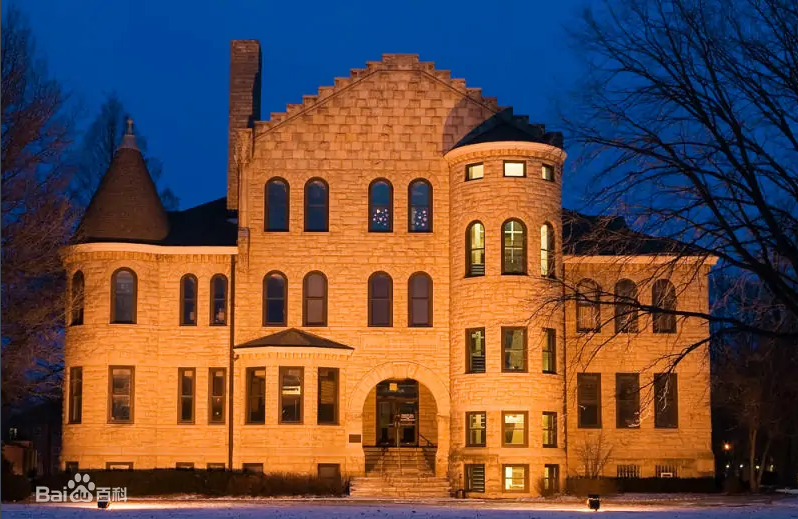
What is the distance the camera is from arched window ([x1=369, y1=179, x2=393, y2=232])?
4131cm

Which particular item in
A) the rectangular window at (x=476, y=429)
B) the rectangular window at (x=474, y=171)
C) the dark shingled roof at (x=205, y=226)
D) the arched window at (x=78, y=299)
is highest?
the rectangular window at (x=474, y=171)

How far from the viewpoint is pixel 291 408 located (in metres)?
40.1

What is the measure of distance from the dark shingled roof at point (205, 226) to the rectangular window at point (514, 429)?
10.7 meters

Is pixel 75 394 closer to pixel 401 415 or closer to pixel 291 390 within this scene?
pixel 291 390

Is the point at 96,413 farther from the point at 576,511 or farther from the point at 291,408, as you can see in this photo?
the point at 576,511

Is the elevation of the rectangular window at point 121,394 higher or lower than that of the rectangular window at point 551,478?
higher

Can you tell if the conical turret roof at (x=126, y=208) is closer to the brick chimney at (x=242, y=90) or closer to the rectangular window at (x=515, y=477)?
the brick chimney at (x=242, y=90)

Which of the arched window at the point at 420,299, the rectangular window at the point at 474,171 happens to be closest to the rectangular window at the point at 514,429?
the arched window at the point at 420,299

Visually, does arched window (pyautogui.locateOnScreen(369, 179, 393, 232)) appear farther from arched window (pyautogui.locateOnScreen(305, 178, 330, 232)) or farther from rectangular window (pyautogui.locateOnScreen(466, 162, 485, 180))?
rectangular window (pyautogui.locateOnScreen(466, 162, 485, 180))

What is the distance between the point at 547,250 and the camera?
39.5 m

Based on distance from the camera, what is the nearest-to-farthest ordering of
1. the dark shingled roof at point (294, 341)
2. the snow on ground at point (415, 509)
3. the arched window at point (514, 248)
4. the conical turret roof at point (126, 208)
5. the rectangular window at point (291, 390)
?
1. the snow on ground at point (415, 509)
2. the arched window at point (514, 248)
3. the dark shingled roof at point (294, 341)
4. the rectangular window at point (291, 390)
5. the conical turret roof at point (126, 208)

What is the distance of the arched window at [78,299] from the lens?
1581 inches

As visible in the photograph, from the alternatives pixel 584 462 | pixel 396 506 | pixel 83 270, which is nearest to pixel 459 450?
pixel 584 462

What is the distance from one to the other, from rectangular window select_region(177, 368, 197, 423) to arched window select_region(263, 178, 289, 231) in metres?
5.54
